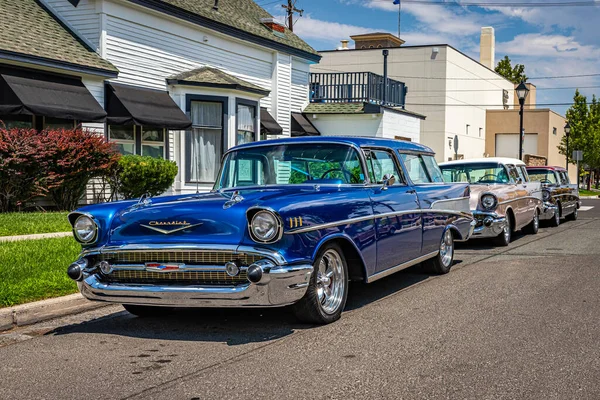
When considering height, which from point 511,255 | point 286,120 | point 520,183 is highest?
point 286,120

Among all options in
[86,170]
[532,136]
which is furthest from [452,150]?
[86,170]

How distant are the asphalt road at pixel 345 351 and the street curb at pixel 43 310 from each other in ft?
0.39

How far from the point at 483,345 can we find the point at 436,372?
0.87 meters

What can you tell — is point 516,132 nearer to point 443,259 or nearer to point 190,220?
point 443,259

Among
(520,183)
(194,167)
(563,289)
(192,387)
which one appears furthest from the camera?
(194,167)

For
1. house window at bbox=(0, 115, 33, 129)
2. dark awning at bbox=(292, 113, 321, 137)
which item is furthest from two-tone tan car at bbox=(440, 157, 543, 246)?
dark awning at bbox=(292, 113, 321, 137)

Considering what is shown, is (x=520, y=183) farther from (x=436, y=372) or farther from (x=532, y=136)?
(x=532, y=136)

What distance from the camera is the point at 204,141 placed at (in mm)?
18250

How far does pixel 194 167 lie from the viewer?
1808cm

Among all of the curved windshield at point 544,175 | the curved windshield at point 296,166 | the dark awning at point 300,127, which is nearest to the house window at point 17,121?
the curved windshield at point 296,166

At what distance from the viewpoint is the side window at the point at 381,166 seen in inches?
284

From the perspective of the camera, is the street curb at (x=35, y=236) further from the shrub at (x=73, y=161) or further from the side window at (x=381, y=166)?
the side window at (x=381, y=166)

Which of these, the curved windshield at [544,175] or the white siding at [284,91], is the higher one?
the white siding at [284,91]

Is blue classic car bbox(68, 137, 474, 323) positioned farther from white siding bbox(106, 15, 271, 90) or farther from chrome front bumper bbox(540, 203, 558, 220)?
white siding bbox(106, 15, 271, 90)
